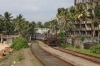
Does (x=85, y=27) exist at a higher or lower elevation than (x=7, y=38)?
higher

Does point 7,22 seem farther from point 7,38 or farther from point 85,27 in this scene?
point 85,27

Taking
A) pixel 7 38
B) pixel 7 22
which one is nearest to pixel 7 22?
pixel 7 22

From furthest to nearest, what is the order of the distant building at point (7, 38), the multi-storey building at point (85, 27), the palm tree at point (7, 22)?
the palm tree at point (7, 22) → the multi-storey building at point (85, 27) → the distant building at point (7, 38)

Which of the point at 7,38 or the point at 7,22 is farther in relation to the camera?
the point at 7,22

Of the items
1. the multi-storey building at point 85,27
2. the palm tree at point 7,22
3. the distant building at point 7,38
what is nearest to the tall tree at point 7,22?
the palm tree at point 7,22

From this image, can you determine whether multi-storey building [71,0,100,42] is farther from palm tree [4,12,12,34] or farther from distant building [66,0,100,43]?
palm tree [4,12,12,34]

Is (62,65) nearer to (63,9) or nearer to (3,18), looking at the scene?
(63,9)

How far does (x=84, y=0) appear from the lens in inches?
3583

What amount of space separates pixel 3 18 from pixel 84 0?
105 feet

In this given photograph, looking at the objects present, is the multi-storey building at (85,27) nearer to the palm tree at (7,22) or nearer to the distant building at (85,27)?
the distant building at (85,27)

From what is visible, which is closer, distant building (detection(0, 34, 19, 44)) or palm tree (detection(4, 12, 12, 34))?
distant building (detection(0, 34, 19, 44))

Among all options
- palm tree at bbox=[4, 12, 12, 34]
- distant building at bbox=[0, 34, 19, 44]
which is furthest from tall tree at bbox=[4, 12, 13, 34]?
distant building at bbox=[0, 34, 19, 44]

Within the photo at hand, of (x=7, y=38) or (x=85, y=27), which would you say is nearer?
(x=7, y=38)

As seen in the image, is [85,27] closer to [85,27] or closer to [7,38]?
[85,27]
